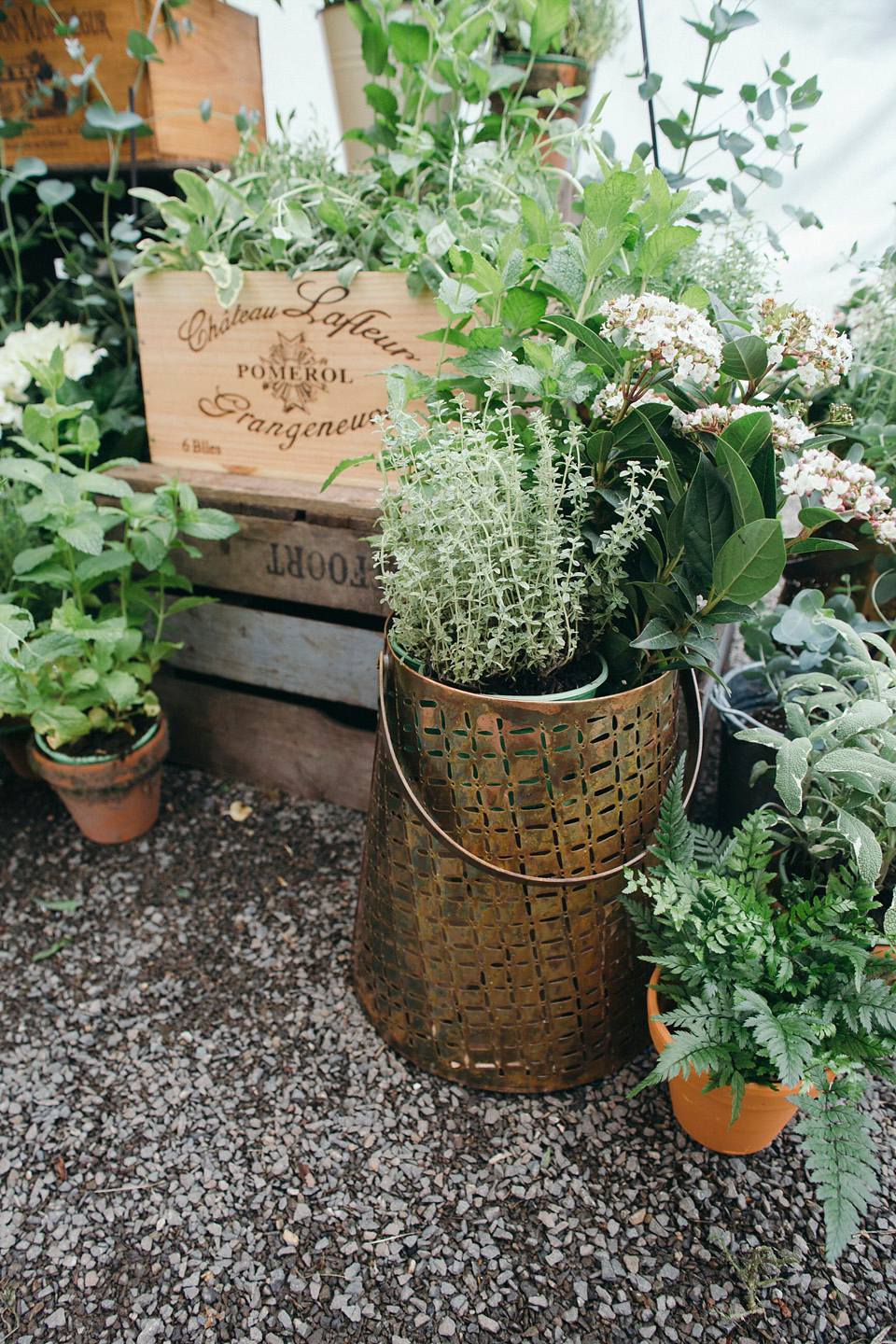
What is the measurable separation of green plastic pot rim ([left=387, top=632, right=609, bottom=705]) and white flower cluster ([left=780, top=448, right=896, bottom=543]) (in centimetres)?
31

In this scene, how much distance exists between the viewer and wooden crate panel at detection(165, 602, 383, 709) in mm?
1613

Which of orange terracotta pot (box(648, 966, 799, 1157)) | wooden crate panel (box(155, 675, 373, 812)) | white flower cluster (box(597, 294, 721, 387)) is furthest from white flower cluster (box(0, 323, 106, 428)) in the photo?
orange terracotta pot (box(648, 966, 799, 1157))

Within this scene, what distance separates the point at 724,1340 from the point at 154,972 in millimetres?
1011

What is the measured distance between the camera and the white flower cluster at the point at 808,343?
2.77 feet

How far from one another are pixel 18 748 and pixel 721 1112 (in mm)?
1593

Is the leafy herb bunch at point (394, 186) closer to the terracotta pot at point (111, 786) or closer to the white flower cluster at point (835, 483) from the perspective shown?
the white flower cluster at point (835, 483)

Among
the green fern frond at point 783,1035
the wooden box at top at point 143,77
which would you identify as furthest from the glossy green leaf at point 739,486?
the wooden box at top at point 143,77

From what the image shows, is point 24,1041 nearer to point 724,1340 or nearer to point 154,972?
point 154,972

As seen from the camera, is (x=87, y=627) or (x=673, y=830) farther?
(x=87, y=627)

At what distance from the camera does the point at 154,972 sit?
1.42 metres

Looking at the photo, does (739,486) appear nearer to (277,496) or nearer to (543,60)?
(277,496)

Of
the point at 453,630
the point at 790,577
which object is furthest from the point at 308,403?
the point at 790,577

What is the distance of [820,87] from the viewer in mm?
1970

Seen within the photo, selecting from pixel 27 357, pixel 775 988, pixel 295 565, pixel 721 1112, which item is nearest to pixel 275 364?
pixel 295 565
